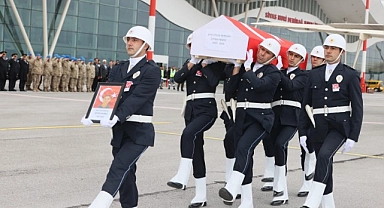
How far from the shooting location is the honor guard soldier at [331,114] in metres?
5.83

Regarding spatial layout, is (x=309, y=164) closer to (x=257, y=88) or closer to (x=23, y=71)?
(x=257, y=88)

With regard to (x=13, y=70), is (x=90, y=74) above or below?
below

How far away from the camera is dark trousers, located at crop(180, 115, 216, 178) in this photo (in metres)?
6.81

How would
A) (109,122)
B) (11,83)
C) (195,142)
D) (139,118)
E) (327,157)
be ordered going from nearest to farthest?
(109,122) < (139,118) < (327,157) < (195,142) < (11,83)

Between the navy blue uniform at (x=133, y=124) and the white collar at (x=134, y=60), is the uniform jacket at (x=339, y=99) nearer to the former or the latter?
the navy blue uniform at (x=133, y=124)

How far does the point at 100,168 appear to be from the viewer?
28.2ft

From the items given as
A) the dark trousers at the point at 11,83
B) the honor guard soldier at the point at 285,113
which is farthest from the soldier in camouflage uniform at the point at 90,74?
the honor guard soldier at the point at 285,113

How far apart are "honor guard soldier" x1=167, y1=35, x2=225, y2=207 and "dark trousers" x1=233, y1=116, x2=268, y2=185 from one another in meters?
0.63

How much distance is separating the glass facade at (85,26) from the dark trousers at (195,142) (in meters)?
33.5

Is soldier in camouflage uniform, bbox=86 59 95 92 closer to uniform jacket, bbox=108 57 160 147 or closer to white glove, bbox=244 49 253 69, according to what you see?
white glove, bbox=244 49 253 69

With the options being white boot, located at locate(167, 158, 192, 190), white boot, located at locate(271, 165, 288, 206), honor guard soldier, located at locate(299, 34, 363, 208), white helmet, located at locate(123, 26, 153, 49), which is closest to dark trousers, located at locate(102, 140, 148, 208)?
white helmet, located at locate(123, 26, 153, 49)

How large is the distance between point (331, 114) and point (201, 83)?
1791 mm

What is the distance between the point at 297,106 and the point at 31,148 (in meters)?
5.20

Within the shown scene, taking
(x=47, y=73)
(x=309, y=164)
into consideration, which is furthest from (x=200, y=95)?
(x=47, y=73)
